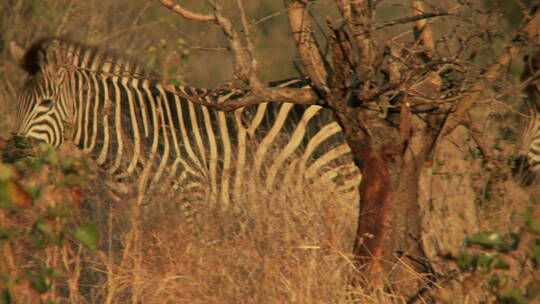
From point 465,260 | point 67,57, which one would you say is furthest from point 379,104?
point 67,57

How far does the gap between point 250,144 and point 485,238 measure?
300 centimetres

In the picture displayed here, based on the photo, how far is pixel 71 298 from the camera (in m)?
2.91

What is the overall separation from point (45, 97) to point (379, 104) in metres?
3.11

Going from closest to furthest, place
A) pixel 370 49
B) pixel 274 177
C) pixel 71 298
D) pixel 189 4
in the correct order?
pixel 71 298 → pixel 370 49 → pixel 189 4 → pixel 274 177

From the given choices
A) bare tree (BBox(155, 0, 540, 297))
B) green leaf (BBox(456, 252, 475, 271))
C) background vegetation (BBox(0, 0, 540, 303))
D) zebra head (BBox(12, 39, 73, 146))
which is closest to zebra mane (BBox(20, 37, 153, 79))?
zebra head (BBox(12, 39, 73, 146))

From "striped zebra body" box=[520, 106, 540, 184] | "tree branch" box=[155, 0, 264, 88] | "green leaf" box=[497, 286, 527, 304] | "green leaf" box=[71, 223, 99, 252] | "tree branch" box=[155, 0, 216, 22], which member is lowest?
"green leaf" box=[497, 286, 527, 304]

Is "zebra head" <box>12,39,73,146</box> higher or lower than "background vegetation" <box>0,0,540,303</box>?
higher

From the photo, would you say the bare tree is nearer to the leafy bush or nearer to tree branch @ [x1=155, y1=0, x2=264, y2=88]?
tree branch @ [x1=155, y1=0, x2=264, y2=88]

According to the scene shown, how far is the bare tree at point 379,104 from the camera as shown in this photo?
3076 mm

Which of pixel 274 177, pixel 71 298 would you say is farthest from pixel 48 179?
pixel 274 177

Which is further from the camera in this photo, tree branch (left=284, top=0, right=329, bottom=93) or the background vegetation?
tree branch (left=284, top=0, right=329, bottom=93)

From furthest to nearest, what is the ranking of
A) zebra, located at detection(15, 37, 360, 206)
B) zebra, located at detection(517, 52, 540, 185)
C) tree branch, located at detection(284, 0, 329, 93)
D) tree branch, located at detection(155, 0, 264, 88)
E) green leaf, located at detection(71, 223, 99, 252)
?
zebra, located at detection(15, 37, 360, 206) < zebra, located at detection(517, 52, 540, 185) < tree branch, located at detection(284, 0, 329, 93) < tree branch, located at detection(155, 0, 264, 88) < green leaf, located at detection(71, 223, 99, 252)

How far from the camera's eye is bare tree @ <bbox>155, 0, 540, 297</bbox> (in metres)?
3.08

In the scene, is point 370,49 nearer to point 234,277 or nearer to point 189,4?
point 234,277
